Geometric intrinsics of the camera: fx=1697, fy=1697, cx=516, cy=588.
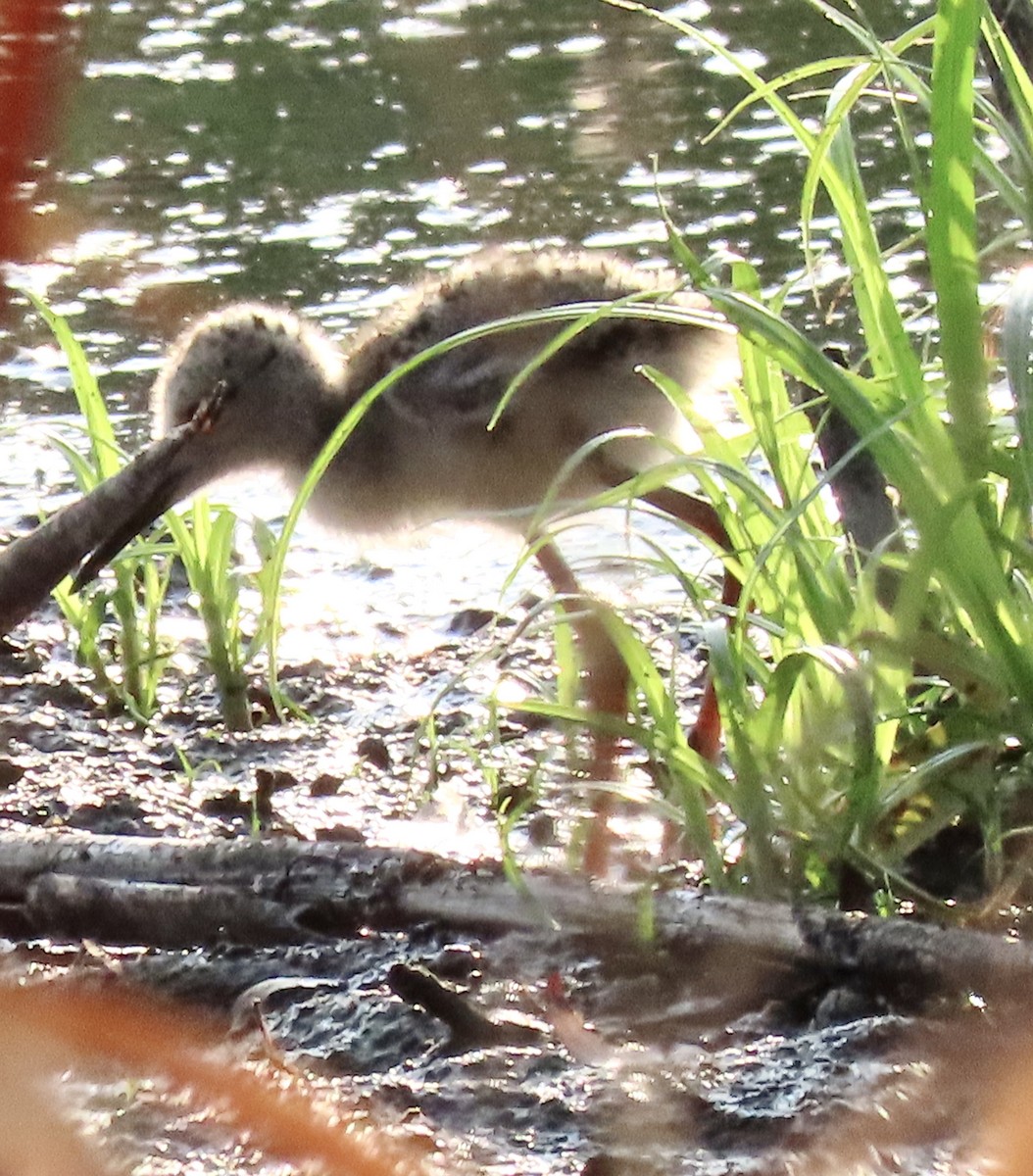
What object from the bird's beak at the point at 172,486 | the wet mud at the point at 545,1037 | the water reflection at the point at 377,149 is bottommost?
the wet mud at the point at 545,1037

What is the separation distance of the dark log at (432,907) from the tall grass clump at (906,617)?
7.9 inches

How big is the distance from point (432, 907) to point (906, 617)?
578 mm

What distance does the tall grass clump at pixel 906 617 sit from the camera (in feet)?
5.82

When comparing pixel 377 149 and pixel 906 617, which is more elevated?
pixel 377 149

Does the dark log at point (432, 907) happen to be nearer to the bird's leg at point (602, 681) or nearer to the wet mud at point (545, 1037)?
the wet mud at point (545, 1037)

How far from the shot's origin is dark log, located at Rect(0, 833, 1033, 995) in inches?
59.7

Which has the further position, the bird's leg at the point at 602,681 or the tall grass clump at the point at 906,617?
the bird's leg at the point at 602,681

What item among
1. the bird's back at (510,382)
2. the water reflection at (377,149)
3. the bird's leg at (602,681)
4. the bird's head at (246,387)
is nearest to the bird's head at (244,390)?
the bird's head at (246,387)

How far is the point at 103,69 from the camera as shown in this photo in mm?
5633

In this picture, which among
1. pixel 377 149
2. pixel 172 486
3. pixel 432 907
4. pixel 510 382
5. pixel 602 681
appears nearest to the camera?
pixel 432 907

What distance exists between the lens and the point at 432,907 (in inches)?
64.1

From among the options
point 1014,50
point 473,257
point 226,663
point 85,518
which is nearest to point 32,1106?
point 85,518

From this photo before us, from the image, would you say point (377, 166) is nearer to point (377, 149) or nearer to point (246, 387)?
point (377, 149)

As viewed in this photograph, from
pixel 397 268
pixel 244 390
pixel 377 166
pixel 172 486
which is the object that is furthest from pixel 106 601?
pixel 377 166
